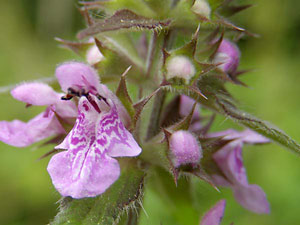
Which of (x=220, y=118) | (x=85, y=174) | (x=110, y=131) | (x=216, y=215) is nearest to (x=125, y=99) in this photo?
(x=110, y=131)

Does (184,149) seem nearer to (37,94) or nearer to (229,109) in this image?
(229,109)

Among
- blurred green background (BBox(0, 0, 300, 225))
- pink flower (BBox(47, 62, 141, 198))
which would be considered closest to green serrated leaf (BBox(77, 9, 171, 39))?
pink flower (BBox(47, 62, 141, 198))

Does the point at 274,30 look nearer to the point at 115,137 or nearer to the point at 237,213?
the point at 237,213

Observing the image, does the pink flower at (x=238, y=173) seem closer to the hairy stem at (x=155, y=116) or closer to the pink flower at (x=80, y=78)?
the hairy stem at (x=155, y=116)

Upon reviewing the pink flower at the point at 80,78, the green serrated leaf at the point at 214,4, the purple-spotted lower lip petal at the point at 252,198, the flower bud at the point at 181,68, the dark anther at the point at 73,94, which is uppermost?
the green serrated leaf at the point at 214,4

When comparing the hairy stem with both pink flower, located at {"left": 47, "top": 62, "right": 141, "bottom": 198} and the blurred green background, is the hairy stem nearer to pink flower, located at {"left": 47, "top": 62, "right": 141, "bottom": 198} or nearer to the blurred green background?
pink flower, located at {"left": 47, "top": 62, "right": 141, "bottom": 198}

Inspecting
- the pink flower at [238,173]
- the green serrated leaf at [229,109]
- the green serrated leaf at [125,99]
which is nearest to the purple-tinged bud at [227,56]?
the green serrated leaf at [229,109]
